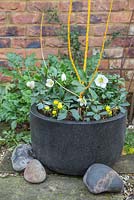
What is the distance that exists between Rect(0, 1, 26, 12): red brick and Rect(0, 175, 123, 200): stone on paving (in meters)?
1.44

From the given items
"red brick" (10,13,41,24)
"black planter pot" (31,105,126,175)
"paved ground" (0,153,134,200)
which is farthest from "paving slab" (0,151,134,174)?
"red brick" (10,13,41,24)

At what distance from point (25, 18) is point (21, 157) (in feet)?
4.13

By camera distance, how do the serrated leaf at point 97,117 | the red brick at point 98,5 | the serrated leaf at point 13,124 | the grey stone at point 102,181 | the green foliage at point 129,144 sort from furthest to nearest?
the red brick at point 98,5
the serrated leaf at point 13,124
the green foliage at point 129,144
the serrated leaf at point 97,117
the grey stone at point 102,181

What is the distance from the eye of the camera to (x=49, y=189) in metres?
2.18

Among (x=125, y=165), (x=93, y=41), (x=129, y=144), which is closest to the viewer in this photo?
(x=125, y=165)

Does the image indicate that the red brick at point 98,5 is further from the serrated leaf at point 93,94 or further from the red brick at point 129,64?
the serrated leaf at point 93,94

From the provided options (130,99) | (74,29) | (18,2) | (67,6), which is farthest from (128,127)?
(18,2)

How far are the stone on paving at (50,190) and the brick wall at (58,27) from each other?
4.10 feet

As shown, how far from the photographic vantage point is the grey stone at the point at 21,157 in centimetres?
235

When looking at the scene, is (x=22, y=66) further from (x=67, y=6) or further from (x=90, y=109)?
(x=90, y=109)

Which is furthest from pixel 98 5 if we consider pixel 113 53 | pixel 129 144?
pixel 129 144

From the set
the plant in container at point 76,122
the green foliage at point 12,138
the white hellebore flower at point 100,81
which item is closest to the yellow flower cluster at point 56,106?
the plant in container at point 76,122

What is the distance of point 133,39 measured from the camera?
317cm

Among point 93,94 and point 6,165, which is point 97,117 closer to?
point 93,94
